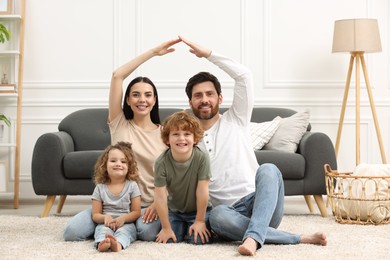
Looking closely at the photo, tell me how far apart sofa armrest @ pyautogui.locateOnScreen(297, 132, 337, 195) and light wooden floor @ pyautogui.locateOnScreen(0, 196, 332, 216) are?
346 millimetres

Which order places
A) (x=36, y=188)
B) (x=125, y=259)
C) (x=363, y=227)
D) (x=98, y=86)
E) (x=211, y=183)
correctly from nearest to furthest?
(x=125, y=259) → (x=211, y=183) → (x=363, y=227) → (x=36, y=188) → (x=98, y=86)

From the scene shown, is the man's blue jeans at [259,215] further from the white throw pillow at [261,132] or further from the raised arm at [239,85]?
the white throw pillow at [261,132]

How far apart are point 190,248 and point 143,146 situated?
65cm

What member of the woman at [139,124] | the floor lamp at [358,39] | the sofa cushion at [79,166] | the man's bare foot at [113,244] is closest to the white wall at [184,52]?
the floor lamp at [358,39]

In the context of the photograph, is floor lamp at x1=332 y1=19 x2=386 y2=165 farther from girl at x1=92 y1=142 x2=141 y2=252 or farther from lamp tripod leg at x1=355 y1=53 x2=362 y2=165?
girl at x1=92 y1=142 x2=141 y2=252

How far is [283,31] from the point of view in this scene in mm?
5363

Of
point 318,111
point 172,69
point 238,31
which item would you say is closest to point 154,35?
point 172,69

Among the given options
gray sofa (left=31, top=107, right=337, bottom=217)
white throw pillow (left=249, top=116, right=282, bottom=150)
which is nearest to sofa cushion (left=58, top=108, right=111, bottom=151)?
gray sofa (left=31, top=107, right=337, bottom=217)

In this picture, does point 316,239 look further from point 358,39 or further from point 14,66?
point 14,66

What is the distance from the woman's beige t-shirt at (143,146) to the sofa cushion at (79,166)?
0.85 metres

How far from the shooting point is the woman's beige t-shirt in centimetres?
322

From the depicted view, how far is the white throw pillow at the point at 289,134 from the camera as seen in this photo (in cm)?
430

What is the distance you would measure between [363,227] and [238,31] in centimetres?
228

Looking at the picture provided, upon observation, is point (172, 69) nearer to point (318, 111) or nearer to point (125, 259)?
point (318, 111)
